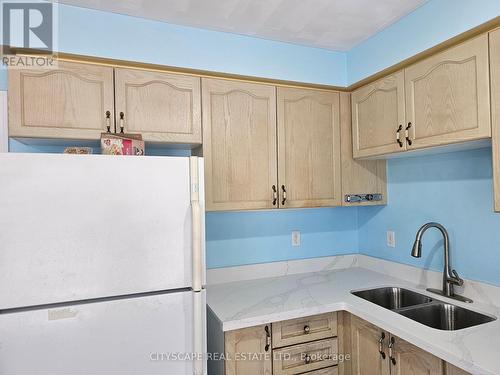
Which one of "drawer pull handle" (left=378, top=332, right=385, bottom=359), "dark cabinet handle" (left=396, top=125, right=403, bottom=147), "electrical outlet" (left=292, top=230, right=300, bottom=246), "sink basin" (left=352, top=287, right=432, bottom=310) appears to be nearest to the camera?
"drawer pull handle" (left=378, top=332, right=385, bottom=359)

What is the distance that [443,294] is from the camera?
5.66 feet

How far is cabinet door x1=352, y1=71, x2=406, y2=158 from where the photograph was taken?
1.74 metres

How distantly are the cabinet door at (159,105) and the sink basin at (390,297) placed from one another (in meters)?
1.30

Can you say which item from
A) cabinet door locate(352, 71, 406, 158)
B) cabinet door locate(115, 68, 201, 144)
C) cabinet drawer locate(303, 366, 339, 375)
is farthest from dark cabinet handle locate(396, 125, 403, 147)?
cabinet drawer locate(303, 366, 339, 375)

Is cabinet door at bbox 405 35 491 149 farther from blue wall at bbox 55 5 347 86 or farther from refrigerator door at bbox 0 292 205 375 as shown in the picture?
refrigerator door at bbox 0 292 205 375

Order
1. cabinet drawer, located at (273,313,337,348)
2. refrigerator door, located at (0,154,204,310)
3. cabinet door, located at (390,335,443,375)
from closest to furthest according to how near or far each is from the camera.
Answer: refrigerator door, located at (0,154,204,310) < cabinet door, located at (390,335,443,375) < cabinet drawer, located at (273,313,337,348)

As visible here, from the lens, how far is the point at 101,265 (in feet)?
3.83

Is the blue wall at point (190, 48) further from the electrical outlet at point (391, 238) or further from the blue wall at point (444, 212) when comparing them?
the electrical outlet at point (391, 238)

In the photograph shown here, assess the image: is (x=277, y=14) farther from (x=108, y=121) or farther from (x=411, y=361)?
(x=411, y=361)

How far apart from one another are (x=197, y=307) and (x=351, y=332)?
878 mm

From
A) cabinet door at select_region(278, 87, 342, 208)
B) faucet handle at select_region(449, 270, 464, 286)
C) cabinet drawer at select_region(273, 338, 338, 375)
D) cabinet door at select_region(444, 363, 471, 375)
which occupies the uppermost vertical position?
cabinet door at select_region(278, 87, 342, 208)

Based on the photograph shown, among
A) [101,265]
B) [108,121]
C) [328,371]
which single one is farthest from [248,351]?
[108,121]

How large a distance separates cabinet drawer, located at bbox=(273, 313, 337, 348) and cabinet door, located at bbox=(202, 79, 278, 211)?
0.63 meters

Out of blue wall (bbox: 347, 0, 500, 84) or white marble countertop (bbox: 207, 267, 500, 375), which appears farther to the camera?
blue wall (bbox: 347, 0, 500, 84)
